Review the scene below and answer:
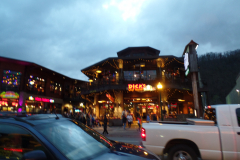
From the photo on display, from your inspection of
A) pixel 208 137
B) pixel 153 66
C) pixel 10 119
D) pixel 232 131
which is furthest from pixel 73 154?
pixel 153 66

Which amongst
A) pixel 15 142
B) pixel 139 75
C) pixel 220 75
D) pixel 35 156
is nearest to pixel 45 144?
pixel 35 156

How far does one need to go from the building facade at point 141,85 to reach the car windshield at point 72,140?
1770 cm

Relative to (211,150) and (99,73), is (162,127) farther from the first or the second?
(99,73)

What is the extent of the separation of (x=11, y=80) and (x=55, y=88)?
1142 centimetres

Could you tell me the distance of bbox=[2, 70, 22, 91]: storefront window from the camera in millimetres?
24594

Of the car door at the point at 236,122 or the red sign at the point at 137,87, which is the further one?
the red sign at the point at 137,87

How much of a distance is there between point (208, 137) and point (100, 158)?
3.76m

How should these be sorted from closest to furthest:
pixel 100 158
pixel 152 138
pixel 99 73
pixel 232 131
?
pixel 100 158 < pixel 232 131 < pixel 152 138 < pixel 99 73

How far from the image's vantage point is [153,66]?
81.1ft

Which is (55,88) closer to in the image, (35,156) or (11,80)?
(11,80)

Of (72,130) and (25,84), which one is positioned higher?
(25,84)

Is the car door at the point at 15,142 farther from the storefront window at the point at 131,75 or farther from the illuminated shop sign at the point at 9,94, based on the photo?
the illuminated shop sign at the point at 9,94

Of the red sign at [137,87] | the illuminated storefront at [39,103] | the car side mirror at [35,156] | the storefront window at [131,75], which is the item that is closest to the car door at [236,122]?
the car side mirror at [35,156]

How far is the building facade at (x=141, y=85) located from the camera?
22531 millimetres
